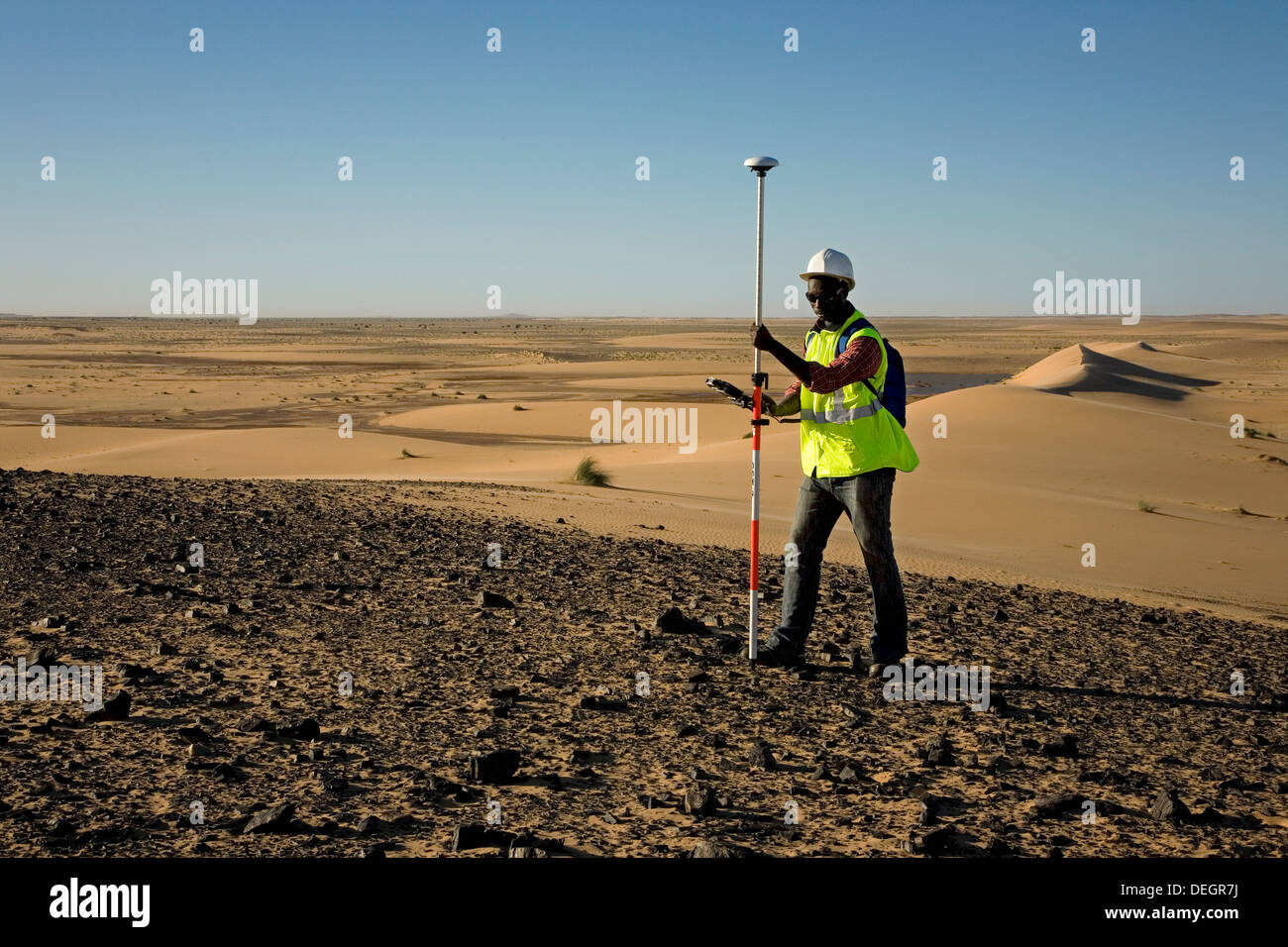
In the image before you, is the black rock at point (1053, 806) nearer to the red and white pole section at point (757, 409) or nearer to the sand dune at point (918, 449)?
the red and white pole section at point (757, 409)

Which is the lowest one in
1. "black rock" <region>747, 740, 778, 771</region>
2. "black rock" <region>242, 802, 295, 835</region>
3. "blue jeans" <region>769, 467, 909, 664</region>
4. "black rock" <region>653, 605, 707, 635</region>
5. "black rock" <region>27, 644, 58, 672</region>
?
"black rock" <region>747, 740, 778, 771</region>

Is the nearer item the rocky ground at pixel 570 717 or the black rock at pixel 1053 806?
the rocky ground at pixel 570 717

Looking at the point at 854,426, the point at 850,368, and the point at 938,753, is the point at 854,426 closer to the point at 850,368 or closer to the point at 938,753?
the point at 850,368

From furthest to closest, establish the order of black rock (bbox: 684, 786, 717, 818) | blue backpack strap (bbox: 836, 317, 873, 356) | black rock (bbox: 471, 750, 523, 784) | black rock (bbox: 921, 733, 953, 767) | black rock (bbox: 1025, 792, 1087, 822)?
blue backpack strap (bbox: 836, 317, 873, 356)
black rock (bbox: 921, 733, 953, 767)
black rock (bbox: 471, 750, 523, 784)
black rock (bbox: 1025, 792, 1087, 822)
black rock (bbox: 684, 786, 717, 818)

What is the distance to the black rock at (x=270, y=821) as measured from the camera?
4.31m

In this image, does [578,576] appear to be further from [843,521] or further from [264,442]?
[264,442]

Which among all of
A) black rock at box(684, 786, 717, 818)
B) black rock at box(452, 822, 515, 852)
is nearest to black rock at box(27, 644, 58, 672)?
black rock at box(452, 822, 515, 852)

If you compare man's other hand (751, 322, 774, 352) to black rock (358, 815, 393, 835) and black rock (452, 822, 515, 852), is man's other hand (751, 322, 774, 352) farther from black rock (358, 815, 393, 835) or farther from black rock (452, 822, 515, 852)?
black rock (358, 815, 393, 835)

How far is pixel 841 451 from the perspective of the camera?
21.3 ft

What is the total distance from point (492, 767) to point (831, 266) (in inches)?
124

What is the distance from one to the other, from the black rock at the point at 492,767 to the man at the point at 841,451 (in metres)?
2.23

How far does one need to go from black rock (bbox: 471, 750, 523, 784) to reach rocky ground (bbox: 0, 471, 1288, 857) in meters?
0.01

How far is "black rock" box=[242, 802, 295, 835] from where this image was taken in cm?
431

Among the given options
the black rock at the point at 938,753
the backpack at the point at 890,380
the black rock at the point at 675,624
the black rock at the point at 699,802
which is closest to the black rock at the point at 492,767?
the black rock at the point at 699,802
